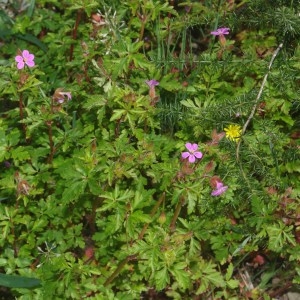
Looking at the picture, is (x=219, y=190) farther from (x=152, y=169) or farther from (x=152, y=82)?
(x=152, y=82)

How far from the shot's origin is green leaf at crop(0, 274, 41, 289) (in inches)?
87.4

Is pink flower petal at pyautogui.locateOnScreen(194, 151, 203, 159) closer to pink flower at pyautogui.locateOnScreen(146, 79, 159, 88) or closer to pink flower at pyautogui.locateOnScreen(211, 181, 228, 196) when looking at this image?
pink flower at pyautogui.locateOnScreen(211, 181, 228, 196)

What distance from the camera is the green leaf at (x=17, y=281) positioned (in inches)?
87.4

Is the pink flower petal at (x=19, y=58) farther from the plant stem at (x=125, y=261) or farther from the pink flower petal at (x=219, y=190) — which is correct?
the pink flower petal at (x=219, y=190)

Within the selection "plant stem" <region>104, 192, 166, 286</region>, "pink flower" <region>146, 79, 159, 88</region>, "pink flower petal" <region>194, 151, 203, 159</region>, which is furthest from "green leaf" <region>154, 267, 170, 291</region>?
"pink flower" <region>146, 79, 159, 88</region>

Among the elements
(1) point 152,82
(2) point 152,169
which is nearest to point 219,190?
(2) point 152,169

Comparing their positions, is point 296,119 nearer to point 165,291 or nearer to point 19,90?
point 165,291

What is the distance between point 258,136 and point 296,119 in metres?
0.41

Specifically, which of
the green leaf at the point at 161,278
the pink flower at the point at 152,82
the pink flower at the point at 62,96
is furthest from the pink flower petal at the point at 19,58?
Answer: the green leaf at the point at 161,278

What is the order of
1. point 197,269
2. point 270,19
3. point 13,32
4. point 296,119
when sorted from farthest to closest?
point 13,32
point 296,119
point 270,19
point 197,269

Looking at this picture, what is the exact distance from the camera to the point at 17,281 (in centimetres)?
225

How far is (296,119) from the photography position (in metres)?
2.96

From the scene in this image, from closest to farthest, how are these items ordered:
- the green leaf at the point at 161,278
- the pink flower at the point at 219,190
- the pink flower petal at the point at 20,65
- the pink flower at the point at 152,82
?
the green leaf at the point at 161,278
the pink flower at the point at 219,190
the pink flower petal at the point at 20,65
the pink flower at the point at 152,82

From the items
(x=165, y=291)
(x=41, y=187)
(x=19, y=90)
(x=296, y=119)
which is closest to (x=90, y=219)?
(x=41, y=187)
